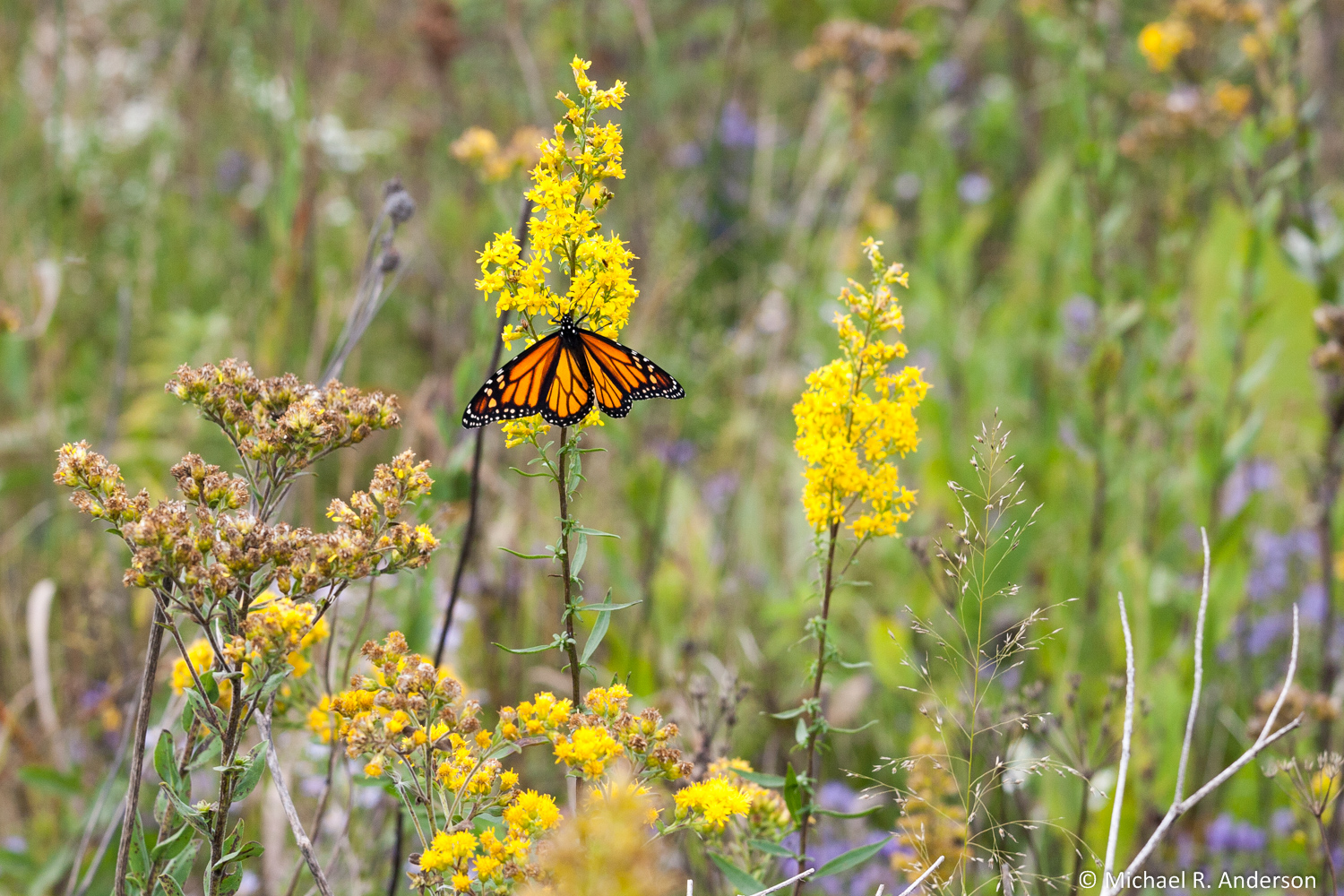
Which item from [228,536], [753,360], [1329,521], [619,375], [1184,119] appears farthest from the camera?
[753,360]

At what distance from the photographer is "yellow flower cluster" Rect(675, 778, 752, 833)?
1309mm

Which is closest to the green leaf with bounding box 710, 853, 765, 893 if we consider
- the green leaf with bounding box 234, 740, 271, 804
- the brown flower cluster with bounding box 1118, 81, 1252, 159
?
the green leaf with bounding box 234, 740, 271, 804

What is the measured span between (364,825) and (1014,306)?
156 inches

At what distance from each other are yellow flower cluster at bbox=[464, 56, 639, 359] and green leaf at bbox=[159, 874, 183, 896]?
84 cm

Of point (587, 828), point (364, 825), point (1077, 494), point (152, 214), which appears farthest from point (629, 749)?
point (152, 214)

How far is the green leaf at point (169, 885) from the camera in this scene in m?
1.36

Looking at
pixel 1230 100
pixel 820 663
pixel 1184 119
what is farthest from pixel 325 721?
pixel 1230 100

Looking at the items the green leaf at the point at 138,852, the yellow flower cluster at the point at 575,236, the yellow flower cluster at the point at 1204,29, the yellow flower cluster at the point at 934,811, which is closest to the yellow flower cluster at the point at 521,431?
the yellow flower cluster at the point at 575,236

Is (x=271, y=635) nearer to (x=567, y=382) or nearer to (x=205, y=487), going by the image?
(x=205, y=487)

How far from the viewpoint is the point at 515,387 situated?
1.53m

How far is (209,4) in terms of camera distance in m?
4.83

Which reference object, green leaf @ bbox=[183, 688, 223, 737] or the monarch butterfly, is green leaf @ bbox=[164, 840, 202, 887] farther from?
the monarch butterfly

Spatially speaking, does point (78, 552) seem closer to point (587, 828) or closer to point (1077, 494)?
point (587, 828)

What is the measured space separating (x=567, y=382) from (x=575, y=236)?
219 millimetres
